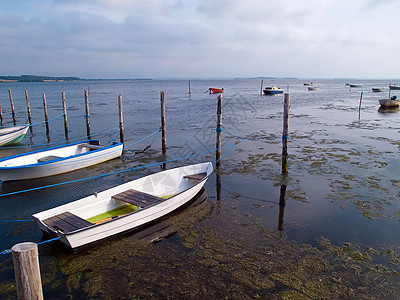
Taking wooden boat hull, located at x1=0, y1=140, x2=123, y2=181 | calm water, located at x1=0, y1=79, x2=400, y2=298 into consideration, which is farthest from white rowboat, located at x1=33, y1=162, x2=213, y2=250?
wooden boat hull, located at x1=0, y1=140, x2=123, y2=181

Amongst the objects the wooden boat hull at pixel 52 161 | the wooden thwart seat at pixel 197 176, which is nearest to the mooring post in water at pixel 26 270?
the wooden thwart seat at pixel 197 176

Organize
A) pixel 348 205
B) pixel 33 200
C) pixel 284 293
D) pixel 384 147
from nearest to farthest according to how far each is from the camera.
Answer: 1. pixel 284 293
2. pixel 348 205
3. pixel 33 200
4. pixel 384 147

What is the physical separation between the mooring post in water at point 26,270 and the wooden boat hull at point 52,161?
A: 32.6 ft

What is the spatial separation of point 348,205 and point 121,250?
754cm

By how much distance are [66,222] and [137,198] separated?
89.4 inches

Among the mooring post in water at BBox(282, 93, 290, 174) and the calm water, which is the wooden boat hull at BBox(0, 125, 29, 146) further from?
the mooring post in water at BBox(282, 93, 290, 174)

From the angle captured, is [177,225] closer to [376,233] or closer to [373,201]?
[376,233]

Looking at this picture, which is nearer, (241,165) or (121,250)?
(121,250)

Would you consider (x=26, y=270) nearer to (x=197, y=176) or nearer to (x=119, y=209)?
(x=119, y=209)

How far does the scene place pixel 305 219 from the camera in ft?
30.8

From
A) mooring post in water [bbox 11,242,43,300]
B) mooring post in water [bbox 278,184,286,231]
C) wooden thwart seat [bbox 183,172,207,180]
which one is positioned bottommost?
mooring post in water [bbox 278,184,286,231]

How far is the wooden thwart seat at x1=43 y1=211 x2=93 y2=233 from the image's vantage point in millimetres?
7633

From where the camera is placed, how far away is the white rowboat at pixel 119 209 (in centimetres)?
762

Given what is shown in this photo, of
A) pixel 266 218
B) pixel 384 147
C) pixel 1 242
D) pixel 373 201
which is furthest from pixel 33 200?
pixel 384 147
